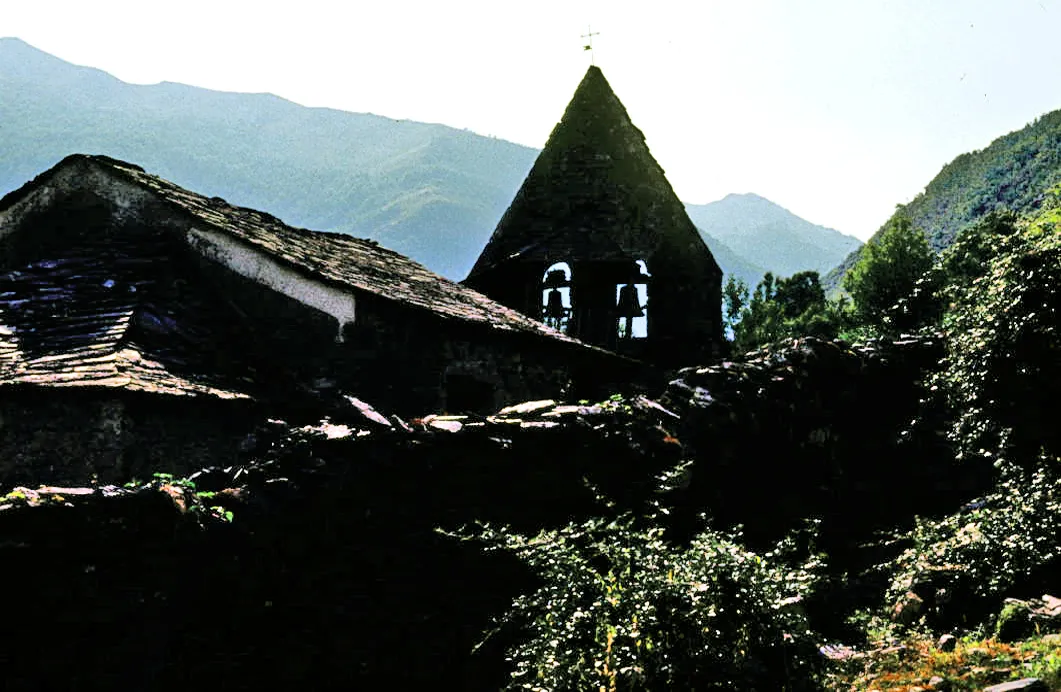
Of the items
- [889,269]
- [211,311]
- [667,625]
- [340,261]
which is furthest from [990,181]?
[667,625]

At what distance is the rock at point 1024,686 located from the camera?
14.1 ft

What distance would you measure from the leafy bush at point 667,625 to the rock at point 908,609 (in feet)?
7.96

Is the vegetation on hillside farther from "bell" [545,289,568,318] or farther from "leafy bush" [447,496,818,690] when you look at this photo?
"bell" [545,289,568,318]

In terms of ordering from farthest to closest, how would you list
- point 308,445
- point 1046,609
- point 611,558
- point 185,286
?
point 185,286 < point 1046,609 < point 308,445 < point 611,558

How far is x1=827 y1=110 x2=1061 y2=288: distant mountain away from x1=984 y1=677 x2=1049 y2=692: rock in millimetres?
44766

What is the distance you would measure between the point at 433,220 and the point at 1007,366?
587 ft

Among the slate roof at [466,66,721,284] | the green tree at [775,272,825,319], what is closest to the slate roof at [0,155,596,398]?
the slate roof at [466,66,721,284]

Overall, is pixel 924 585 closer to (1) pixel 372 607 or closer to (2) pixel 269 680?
(1) pixel 372 607

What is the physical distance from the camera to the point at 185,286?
10266mm

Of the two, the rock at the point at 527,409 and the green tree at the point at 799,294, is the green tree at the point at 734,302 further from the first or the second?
the rock at the point at 527,409

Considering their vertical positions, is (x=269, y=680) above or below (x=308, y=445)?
below

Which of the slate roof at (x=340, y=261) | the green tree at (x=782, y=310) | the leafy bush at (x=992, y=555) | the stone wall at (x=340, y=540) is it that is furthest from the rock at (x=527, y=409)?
the green tree at (x=782, y=310)

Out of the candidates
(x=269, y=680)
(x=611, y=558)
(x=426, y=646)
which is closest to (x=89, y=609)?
(x=269, y=680)

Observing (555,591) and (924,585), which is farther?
(924,585)
